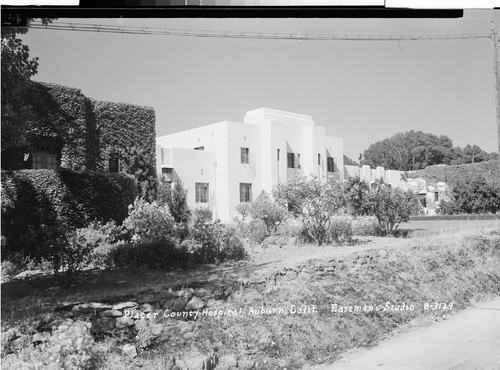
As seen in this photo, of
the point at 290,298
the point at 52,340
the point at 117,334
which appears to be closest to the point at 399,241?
the point at 290,298

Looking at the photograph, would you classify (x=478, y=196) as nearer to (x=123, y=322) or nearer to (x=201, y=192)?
(x=201, y=192)

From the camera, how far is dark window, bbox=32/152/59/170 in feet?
10.8

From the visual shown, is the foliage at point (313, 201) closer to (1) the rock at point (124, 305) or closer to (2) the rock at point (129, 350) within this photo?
(1) the rock at point (124, 305)

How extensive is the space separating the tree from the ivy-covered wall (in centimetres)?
5

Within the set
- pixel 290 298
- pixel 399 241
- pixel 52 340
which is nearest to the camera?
pixel 52 340

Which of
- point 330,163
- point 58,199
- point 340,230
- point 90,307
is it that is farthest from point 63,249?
point 340,230

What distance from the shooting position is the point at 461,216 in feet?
14.4

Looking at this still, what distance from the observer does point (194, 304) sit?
337cm

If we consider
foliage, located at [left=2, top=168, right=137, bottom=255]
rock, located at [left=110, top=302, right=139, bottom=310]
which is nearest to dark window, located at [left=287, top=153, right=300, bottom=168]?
foliage, located at [left=2, top=168, right=137, bottom=255]

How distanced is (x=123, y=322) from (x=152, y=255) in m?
0.80

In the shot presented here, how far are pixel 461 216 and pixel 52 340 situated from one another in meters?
3.62

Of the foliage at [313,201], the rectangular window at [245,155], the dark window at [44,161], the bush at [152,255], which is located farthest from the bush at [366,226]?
the dark window at [44,161]

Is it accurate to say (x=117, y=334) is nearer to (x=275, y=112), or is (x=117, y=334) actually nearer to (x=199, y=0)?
(x=275, y=112)

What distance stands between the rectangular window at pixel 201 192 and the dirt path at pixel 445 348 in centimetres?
156
